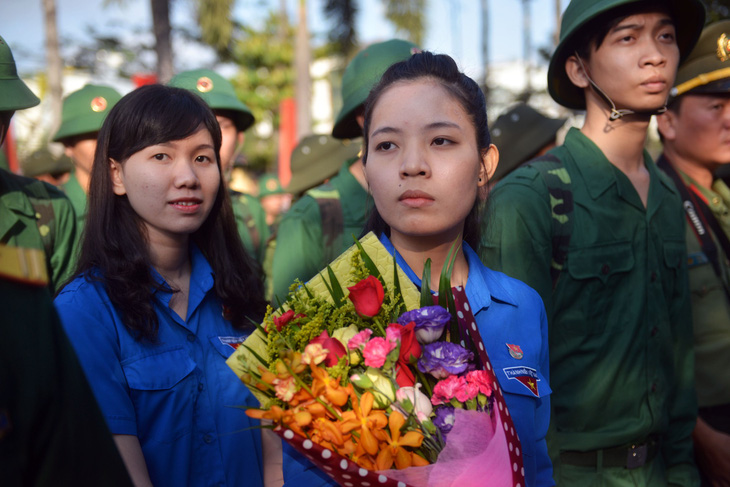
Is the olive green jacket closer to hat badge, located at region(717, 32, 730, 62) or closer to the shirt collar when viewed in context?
the shirt collar

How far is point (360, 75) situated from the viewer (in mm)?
4684

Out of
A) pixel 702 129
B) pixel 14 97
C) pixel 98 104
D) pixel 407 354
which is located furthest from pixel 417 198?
pixel 98 104

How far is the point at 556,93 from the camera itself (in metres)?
3.73

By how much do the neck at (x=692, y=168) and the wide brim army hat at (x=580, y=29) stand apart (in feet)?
2.89

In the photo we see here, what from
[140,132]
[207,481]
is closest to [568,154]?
[140,132]

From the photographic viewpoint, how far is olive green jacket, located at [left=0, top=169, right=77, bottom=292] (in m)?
3.81

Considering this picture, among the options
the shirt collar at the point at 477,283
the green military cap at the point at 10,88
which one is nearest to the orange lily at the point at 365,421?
the shirt collar at the point at 477,283

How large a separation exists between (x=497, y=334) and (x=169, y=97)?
1.53 meters

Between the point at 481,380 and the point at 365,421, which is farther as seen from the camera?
the point at 481,380

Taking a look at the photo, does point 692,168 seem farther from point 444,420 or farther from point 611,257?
point 444,420

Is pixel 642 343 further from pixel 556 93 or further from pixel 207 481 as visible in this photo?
pixel 207 481

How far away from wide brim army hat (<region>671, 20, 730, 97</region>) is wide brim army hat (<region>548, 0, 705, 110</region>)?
22.8 inches

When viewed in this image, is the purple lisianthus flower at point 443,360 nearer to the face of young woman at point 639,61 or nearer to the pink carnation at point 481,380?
the pink carnation at point 481,380

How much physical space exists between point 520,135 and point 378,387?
14.7 feet
